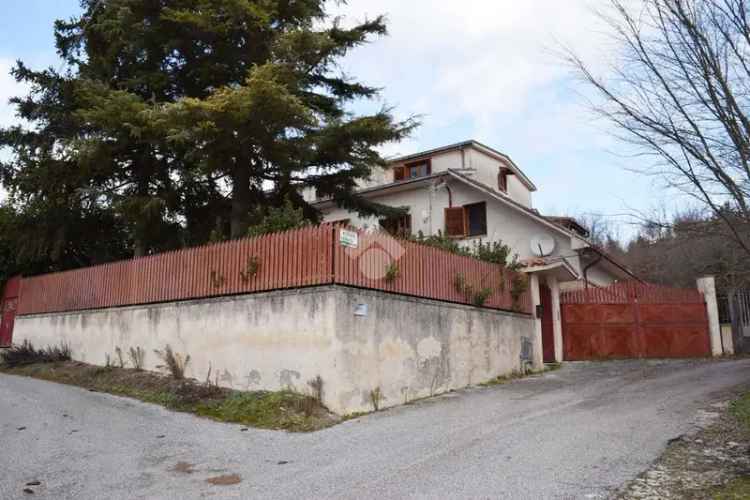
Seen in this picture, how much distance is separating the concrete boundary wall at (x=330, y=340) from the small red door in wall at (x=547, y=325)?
4232 mm

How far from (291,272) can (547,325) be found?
10.8 metres

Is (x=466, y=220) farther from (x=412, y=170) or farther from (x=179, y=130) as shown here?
(x=179, y=130)

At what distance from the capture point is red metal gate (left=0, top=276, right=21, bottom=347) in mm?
19328

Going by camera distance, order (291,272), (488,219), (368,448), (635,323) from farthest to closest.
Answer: (488,219) < (635,323) < (291,272) < (368,448)

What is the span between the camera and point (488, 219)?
869 inches

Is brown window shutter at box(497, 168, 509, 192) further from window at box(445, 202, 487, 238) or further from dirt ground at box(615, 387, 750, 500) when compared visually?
dirt ground at box(615, 387, 750, 500)

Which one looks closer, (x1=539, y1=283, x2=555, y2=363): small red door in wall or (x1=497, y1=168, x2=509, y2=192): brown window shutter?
(x1=539, y1=283, x2=555, y2=363): small red door in wall

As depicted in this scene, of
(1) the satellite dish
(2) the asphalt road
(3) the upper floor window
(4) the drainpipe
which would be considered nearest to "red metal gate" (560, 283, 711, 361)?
(1) the satellite dish

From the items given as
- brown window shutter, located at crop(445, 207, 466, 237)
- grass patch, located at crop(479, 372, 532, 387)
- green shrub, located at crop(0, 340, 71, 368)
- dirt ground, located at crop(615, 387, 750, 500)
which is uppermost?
brown window shutter, located at crop(445, 207, 466, 237)

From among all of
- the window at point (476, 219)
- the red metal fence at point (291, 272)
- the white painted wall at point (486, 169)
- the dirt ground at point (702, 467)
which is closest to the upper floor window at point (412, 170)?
the white painted wall at point (486, 169)

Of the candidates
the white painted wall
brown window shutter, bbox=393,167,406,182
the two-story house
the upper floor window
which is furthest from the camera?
brown window shutter, bbox=393,167,406,182

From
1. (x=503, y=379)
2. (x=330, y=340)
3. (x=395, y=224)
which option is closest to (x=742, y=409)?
(x=503, y=379)

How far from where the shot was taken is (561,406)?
1005 cm

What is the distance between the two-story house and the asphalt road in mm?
6705
